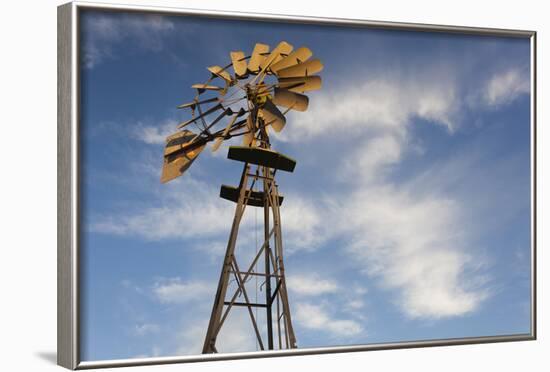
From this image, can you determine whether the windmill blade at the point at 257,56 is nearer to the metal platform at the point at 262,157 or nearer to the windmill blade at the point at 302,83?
the windmill blade at the point at 302,83

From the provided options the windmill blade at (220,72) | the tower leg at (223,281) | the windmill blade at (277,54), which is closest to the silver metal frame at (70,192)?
the tower leg at (223,281)

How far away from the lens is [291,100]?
7.47 meters

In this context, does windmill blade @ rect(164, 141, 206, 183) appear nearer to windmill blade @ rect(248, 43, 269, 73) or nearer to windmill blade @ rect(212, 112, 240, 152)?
windmill blade @ rect(212, 112, 240, 152)

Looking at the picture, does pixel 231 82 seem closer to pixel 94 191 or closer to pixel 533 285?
pixel 94 191

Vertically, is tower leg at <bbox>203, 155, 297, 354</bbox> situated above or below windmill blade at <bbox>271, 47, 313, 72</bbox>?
below

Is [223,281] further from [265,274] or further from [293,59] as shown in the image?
[293,59]

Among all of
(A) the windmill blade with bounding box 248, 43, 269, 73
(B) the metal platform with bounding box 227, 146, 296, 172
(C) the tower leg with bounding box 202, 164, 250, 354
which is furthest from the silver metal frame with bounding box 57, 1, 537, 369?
(B) the metal platform with bounding box 227, 146, 296, 172

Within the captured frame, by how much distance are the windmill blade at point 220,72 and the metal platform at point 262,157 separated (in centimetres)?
54

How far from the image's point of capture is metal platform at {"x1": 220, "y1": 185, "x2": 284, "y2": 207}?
7.27 meters

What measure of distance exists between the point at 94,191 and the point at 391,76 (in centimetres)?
260

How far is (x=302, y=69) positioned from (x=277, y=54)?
0.23 m

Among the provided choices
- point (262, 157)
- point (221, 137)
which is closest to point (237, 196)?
point (262, 157)

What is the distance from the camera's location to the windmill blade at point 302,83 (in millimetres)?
7477

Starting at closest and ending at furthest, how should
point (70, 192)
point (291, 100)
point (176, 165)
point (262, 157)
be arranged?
1. point (70, 192)
2. point (176, 165)
3. point (262, 157)
4. point (291, 100)
